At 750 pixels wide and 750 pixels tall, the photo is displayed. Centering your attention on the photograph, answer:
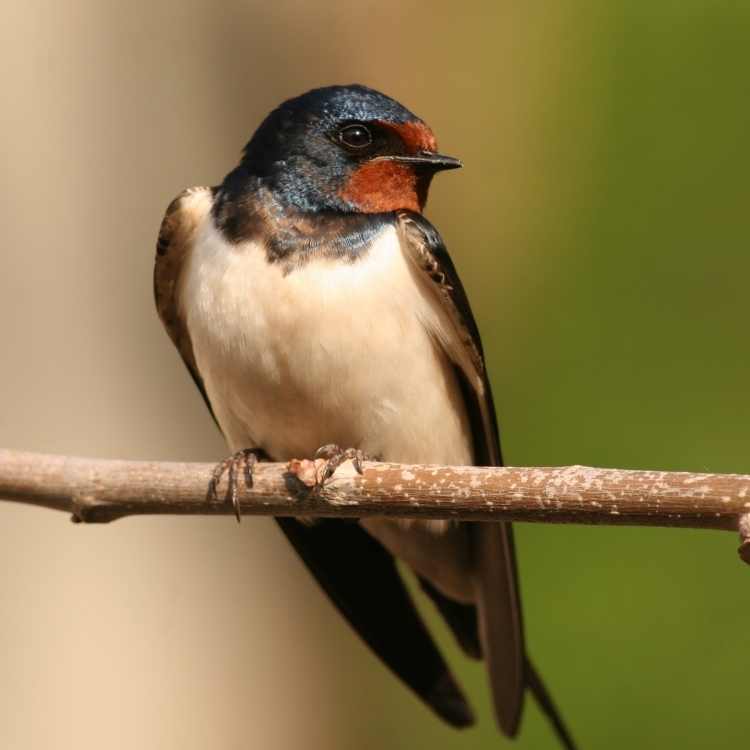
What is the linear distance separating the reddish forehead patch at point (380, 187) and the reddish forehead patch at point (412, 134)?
0.03 m

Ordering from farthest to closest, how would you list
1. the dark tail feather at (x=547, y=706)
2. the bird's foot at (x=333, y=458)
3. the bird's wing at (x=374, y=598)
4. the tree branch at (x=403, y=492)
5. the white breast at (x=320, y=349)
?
1. the bird's wing at (x=374, y=598)
2. the dark tail feather at (x=547, y=706)
3. the white breast at (x=320, y=349)
4. the bird's foot at (x=333, y=458)
5. the tree branch at (x=403, y=492)

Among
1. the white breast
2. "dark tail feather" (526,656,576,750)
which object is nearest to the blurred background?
"dark tail feather" (526,656,576,750)

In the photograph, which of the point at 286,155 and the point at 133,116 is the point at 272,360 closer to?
the point at 286,155

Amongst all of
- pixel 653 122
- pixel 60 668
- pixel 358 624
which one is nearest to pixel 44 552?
pixel 60 668

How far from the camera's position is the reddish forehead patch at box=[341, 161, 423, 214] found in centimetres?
168

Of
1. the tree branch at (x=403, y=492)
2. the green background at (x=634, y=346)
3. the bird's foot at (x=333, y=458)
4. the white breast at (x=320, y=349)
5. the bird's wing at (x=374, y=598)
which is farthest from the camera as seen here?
the green background at (x=634, y=346)

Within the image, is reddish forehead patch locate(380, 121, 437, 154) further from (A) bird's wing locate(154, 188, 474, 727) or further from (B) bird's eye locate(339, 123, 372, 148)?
(A) bird's wing locate(154, 188, 474, 727)

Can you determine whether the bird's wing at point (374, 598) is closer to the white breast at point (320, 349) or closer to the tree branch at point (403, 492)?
the white breast at point (320, 349)

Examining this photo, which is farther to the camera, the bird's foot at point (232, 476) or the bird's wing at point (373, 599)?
the bird's wing at point (373, 599)

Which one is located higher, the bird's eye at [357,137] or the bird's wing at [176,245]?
the bird's eye at [357,137]

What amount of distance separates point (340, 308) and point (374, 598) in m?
0.57

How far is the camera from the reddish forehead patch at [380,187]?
1.68m

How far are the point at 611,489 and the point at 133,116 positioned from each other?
1792 millimetres

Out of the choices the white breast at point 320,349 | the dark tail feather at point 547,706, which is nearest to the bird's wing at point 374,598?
the dark tail feather at point 547,706
